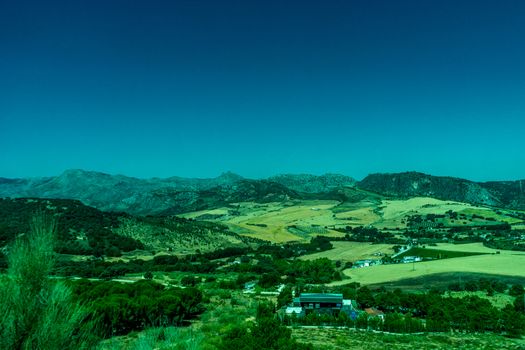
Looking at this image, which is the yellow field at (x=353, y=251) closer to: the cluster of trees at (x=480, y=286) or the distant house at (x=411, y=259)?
the distant house at (x=411, y=259)

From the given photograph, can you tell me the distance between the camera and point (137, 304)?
43.2m

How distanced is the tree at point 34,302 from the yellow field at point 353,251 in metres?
105

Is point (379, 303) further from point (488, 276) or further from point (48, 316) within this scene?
point (48, 316)

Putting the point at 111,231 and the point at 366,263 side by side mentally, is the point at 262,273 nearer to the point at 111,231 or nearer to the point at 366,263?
the point at 366,263

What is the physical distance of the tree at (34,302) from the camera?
7922 millimetres

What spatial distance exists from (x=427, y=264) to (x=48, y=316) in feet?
329

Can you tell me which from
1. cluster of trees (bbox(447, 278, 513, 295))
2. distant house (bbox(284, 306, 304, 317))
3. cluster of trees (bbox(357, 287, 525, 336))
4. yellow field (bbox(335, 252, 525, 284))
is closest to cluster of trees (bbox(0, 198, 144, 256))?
distant house (bbox(284, 306, 304, 317))

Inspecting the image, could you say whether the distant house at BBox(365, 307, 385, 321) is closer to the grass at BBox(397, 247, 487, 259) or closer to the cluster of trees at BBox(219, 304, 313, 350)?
the cluster of trees at BBox(219, 304, 313, 350)

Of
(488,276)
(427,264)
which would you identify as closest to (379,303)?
(488,276)

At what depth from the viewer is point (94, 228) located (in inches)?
4417

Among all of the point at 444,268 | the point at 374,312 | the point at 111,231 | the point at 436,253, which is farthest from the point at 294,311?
the point at 111,231

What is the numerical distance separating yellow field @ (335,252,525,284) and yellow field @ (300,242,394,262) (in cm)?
1627

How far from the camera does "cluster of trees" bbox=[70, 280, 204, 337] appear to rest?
39.4 m

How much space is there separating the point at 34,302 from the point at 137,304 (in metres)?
37.7
